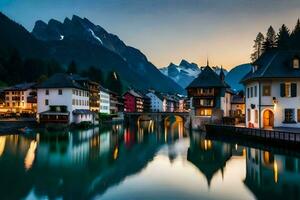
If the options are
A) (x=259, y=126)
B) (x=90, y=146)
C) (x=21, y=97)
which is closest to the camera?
(x=90, y=146)

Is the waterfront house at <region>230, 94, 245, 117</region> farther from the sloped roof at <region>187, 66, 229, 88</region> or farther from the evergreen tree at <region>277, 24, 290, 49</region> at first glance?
the evergreen tree at <region>277, 24, 290, 49</region>

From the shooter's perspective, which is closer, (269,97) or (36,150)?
(36,150)

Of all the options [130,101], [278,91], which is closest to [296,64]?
[278,91]

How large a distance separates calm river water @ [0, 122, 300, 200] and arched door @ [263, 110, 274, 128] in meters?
Answer: 10.4

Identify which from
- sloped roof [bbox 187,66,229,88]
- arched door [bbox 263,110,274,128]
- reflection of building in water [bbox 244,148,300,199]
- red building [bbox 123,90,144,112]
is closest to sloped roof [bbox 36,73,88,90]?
sloped roof [bbox 187,66,229,88]

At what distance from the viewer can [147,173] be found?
30.2m

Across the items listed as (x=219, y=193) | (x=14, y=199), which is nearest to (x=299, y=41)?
(x=219, y=193)

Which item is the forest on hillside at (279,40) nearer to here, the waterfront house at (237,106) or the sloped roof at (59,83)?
the waterfront house at (237,106)

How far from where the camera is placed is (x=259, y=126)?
2121 inches

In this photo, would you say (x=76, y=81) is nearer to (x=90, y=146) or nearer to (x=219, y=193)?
(x=90, y=146)

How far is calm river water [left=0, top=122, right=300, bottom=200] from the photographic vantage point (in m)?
23.0

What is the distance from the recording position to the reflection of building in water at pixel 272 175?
74.8ft

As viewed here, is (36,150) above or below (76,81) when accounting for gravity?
below

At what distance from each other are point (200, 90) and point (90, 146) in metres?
34.4
